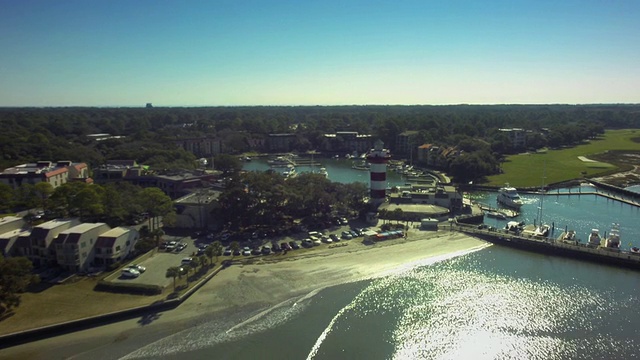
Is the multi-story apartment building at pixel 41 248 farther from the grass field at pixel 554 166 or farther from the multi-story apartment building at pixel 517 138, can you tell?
the multi-story apartment building at pixel 517 138

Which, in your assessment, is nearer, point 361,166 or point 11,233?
point 11,233

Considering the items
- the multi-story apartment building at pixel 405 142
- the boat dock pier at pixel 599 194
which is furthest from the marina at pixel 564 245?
the multi-story apartment building at pixel 405 142

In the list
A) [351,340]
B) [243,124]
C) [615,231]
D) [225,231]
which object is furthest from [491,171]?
[243,124]

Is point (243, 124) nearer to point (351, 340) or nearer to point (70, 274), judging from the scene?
point (70, 274)

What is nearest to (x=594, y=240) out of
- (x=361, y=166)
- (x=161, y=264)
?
(x=161, y=264)

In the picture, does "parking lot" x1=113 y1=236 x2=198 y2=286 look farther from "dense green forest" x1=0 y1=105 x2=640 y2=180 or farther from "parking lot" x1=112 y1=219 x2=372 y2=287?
"dense green forest" x1=0 y1=105 x2=640 y2=180

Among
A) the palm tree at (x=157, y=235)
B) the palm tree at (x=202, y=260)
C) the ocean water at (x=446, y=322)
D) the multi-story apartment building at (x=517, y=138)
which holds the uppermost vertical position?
the multi-story apartment building at (x=517, y=138)

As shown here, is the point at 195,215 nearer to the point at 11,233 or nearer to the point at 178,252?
the point at 178,252
